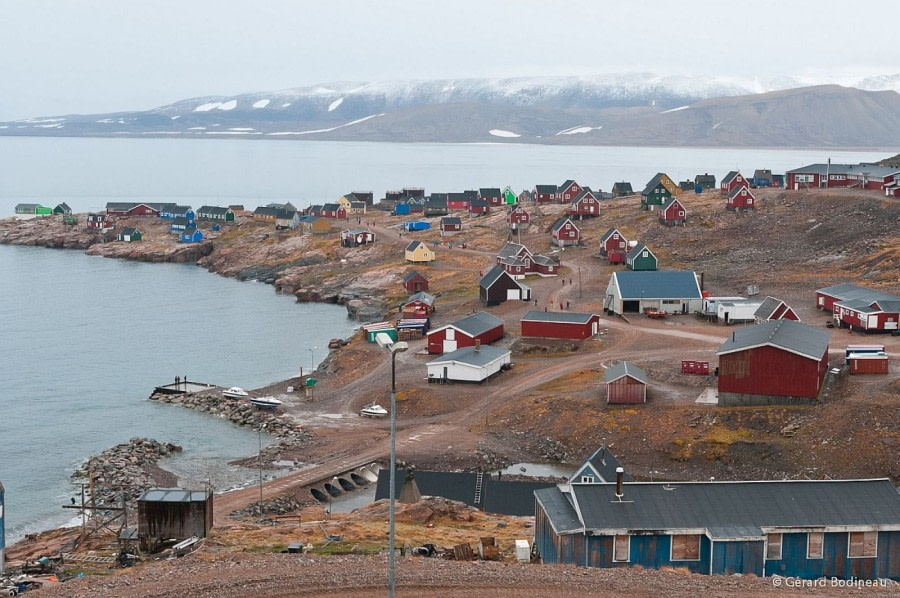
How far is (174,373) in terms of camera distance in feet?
185

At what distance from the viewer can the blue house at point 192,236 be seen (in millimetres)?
107750

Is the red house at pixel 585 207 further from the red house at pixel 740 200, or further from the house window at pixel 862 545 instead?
the house window at pixel 862 545

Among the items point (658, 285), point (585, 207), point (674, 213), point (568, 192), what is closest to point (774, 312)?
point (658, 285)

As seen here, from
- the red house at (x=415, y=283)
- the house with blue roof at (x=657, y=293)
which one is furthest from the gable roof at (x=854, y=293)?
the red house at (x=415, y=283)

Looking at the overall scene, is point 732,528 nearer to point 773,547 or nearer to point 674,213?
point 773,547

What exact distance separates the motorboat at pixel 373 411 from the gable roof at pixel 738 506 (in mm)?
20951

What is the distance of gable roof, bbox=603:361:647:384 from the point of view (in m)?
41.9

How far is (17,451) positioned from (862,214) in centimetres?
5477

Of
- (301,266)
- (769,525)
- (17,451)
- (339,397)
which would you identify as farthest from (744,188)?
(769,525)

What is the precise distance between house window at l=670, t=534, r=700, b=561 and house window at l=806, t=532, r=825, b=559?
2383mm

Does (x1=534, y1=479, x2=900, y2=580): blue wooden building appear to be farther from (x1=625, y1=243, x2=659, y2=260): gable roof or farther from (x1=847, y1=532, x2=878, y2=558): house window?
(x1=625, y1=243, x2=659, y2=260): gable roof

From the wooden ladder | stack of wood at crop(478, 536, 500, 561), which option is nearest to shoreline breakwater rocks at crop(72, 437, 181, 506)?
the wooden ladder

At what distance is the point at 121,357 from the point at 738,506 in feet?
145

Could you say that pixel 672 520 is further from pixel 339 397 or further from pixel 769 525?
pixel 339 397
